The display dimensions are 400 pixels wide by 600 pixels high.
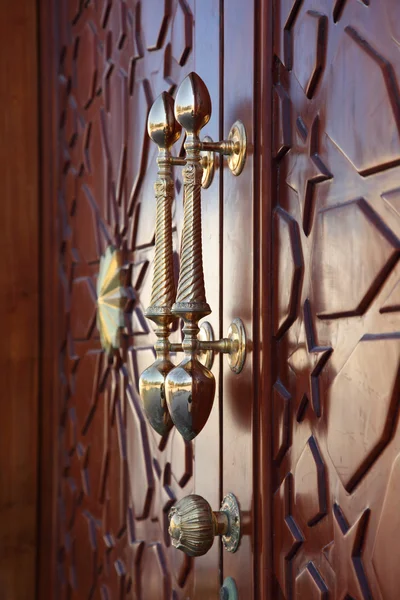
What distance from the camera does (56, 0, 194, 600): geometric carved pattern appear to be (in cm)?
98

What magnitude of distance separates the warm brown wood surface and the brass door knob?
82 centimetres

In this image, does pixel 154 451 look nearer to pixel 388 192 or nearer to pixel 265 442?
pixel 265 442

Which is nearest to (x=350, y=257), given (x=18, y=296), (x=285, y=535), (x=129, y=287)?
(x=285, y=535)

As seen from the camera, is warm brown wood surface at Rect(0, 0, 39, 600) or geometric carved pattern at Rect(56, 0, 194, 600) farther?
warm brown wood surface at Rect(0, 0, 39, 600)

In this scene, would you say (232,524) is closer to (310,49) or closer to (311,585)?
(311,585)

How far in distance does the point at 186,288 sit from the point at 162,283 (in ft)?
0.22

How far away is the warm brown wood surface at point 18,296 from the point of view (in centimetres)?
144

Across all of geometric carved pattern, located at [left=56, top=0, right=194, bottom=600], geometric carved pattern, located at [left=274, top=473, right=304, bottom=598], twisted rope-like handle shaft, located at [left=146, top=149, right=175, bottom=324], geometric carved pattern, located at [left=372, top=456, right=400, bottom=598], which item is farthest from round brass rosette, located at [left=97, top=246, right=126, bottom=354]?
geometric carved pattern, located at [left=372, top=456, right=400, bottom=598]

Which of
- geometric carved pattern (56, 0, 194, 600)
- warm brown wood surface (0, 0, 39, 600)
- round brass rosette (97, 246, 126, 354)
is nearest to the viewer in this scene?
geometric carved pattern (56, 0, 194, 600)

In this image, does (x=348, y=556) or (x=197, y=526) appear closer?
(x=348, y=556)

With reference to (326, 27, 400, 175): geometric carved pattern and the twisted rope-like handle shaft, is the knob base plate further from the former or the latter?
(326, 27, 400, 175): geometric carved pattern

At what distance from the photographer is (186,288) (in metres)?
0.66

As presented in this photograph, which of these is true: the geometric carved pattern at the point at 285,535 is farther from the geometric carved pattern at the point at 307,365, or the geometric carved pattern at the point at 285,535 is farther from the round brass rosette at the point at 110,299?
the round brass rosette at the point at 110,299

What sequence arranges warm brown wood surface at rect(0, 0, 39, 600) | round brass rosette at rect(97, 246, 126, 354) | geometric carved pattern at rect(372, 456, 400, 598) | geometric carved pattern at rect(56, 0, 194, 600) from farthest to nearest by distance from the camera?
1. warm brown wood surface at rect(0, 0, 39, 600)
2. round brass rosette at rect(97, 246, 126, 354)
3. geometric carved pattern at rect(56, 0, 194, 600)
4. geometric carved pattern at rect(372, 456, 400, 598)
